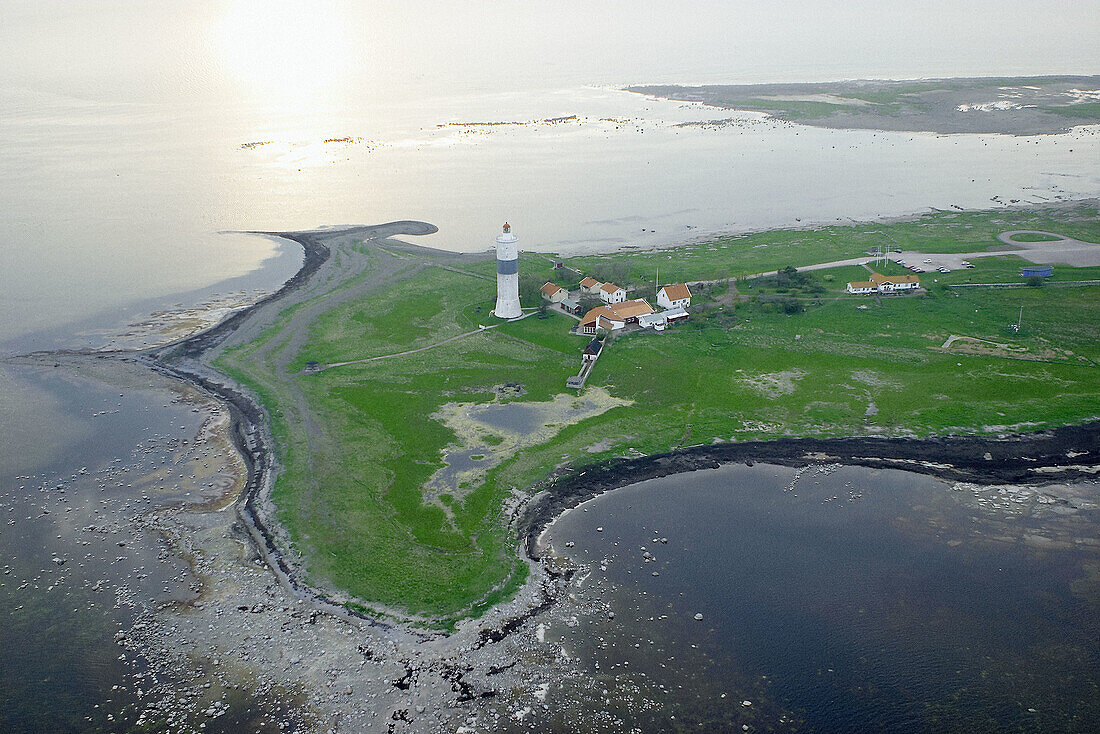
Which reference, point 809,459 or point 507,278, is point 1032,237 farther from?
point 507,278

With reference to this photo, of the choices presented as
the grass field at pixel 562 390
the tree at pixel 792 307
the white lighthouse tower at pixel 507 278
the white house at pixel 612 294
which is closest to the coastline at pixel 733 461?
the grass field at pixel 562 390

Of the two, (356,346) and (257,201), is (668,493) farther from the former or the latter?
(257,201)

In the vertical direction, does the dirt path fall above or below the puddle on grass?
above

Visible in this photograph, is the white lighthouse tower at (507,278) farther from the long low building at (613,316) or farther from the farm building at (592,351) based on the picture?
the farm building at (592,351)

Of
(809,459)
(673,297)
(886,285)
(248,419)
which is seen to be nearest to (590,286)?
(673,297)

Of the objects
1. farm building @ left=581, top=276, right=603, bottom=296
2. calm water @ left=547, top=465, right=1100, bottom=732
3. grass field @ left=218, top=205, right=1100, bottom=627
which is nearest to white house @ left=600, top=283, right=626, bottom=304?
farm building @ left=581, top=276, right=603, bottom=296

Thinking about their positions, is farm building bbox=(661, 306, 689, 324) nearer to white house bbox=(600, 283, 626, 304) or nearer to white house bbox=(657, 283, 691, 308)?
white house bbox=(657, 283, 691, 308)
